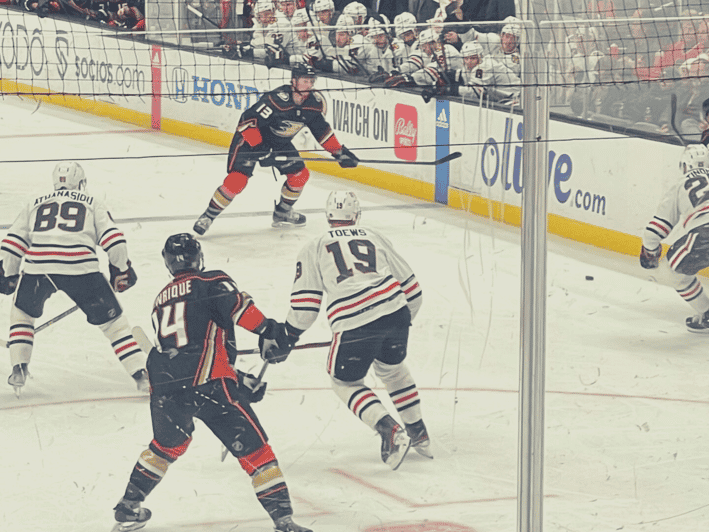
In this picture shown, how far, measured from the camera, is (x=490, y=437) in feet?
16.3

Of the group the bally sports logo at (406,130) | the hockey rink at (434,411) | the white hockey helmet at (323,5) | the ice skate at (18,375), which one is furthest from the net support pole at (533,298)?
the white hockey helmet at (323,5)

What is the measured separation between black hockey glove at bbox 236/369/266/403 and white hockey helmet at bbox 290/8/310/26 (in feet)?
21.5

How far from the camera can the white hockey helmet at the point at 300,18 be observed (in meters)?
10.6

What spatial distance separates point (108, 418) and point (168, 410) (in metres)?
1.32

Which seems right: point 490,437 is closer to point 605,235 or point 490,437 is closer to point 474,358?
point 474,358

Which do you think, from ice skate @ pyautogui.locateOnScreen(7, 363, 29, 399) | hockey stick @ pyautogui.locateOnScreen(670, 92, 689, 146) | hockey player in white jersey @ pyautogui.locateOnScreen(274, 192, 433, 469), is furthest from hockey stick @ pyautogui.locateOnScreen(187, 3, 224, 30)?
hockey player in white jersey @ pyautogui.locateOnScreen(274, 192, 433, 469)

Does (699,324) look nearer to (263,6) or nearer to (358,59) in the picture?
(358,59)

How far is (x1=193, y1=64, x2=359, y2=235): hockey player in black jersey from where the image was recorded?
7758mm

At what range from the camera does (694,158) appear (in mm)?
6500

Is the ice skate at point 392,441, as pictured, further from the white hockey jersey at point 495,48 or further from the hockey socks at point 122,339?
the white hockey jersey at point 495,48

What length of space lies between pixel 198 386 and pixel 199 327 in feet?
0.63

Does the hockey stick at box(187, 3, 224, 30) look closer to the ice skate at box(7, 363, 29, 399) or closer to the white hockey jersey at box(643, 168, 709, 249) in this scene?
the white hockey jersey at box(643, 168, 709, 249)

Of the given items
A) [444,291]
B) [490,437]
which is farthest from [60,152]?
[490,437]

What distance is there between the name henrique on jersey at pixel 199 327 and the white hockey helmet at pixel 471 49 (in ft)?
15.8
